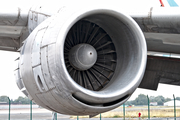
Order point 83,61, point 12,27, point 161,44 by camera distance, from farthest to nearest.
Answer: point 161,44
point 12,27
point 83,61

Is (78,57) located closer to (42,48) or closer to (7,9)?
(42,48)

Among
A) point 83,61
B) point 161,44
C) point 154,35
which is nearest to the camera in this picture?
point 83,61

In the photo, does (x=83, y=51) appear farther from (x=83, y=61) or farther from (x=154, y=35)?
(x=154, y=35)

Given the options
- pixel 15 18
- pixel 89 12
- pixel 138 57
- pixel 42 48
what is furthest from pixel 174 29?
pixel 15 18

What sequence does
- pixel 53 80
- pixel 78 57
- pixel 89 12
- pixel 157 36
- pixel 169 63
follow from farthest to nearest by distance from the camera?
1. pixel 169 63
2. pixel 157 36
3. pixel 78 57
4. pixel 89 12
5. pixel 53 80

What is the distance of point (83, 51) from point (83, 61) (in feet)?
0.45

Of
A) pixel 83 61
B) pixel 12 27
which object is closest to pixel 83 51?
pixel 83 61

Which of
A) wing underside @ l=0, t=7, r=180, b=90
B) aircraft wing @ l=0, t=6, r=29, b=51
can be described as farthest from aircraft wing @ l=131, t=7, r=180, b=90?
aircraft wing @ l=0, t=6, r=29, b=51

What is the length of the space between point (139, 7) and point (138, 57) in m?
1.15

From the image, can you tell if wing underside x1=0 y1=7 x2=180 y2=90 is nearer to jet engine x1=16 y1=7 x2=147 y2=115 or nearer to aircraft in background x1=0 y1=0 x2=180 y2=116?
aircraft in background x1=0 y1=0 x2=180 y2=116

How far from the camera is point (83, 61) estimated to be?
4.07 meters

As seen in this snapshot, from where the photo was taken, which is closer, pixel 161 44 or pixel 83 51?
pixel 83 51

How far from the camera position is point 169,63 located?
6.39 meters

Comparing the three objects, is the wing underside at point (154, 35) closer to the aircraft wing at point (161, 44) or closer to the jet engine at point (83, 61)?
the aircraft wing at point (161, 44)
